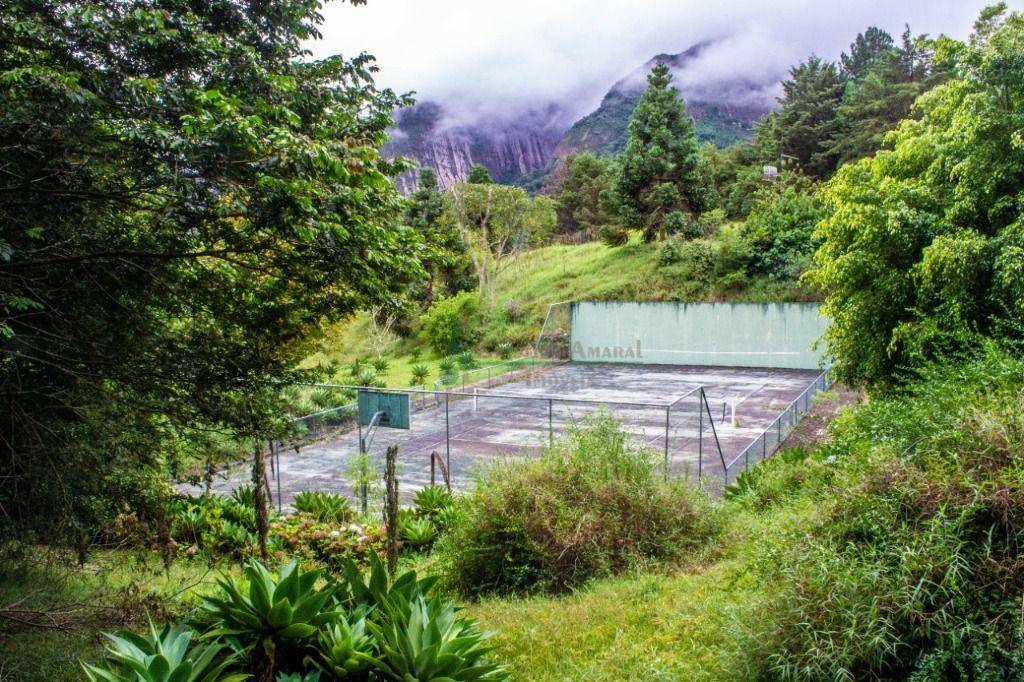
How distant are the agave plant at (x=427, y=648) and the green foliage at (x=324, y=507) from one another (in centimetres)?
654

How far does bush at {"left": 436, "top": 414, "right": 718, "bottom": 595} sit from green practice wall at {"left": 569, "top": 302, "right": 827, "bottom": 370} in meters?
22.1

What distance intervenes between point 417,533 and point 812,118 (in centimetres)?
4097

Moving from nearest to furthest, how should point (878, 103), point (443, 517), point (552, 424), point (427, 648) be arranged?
point (427, 648)
point (443, 517)
point (552, 424)
point (878, 103)

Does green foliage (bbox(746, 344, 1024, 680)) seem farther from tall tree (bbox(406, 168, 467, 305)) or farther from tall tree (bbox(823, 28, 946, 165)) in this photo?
tall tree (bbox(823, 28, 946, 165))

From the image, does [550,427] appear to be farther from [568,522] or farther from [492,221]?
[492,221]

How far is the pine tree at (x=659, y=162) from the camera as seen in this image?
3291 centimetres

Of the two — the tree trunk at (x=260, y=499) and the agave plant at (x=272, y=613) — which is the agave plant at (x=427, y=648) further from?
the tree trunk at (x=260, y=499)

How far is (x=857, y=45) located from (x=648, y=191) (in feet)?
90.1

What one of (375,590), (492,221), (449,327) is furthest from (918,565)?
(492,221)

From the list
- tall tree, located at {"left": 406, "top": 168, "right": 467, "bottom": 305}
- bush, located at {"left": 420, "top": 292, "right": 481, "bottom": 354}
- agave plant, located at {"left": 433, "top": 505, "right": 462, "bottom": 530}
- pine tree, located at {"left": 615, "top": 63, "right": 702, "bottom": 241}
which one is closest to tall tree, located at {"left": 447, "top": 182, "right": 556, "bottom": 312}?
tall tree, located at {"left": 406, "top": 168, "right": 467, "bottom": 305}

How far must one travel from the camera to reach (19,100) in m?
4.46

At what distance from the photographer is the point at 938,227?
1002 centimetres

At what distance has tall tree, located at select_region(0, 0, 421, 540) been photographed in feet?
14.8

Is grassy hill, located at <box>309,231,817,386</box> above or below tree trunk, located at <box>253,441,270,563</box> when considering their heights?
above
